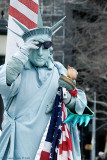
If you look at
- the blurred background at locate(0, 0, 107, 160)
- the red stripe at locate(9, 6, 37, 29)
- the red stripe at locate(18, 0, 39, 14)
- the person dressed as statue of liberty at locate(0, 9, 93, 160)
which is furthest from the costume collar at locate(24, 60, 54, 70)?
the blurred background at locate(0, 0, 107, 160)

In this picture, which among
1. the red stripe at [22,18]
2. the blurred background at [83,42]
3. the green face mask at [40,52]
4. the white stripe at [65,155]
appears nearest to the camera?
the white stripe at [65,155]

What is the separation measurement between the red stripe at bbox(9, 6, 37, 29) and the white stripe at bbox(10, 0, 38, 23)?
0.10 feet

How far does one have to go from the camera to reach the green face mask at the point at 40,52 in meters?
4.65

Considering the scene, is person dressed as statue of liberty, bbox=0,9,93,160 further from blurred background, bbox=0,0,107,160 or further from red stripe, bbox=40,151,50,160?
blurred background, bbox=0,0,107,160

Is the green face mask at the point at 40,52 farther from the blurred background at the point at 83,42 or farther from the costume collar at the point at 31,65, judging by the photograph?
the blurred background at the point at 83,42

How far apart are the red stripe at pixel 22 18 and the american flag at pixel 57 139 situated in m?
0.91

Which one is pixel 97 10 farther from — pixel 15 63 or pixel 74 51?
pixel 15 63

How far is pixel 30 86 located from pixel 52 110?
0.30 m

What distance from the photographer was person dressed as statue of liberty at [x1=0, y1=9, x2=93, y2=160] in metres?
4.46

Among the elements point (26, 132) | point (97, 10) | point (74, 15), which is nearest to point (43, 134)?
point (26, 132)

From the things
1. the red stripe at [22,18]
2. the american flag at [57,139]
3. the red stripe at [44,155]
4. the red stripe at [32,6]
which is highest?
the red stripe at [32,6]

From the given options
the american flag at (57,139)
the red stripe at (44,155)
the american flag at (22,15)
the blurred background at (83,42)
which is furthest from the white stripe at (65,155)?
the blurred background at (83,42)

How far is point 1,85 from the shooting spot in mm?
4469

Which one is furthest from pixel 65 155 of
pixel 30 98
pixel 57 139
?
pixel 30 98
